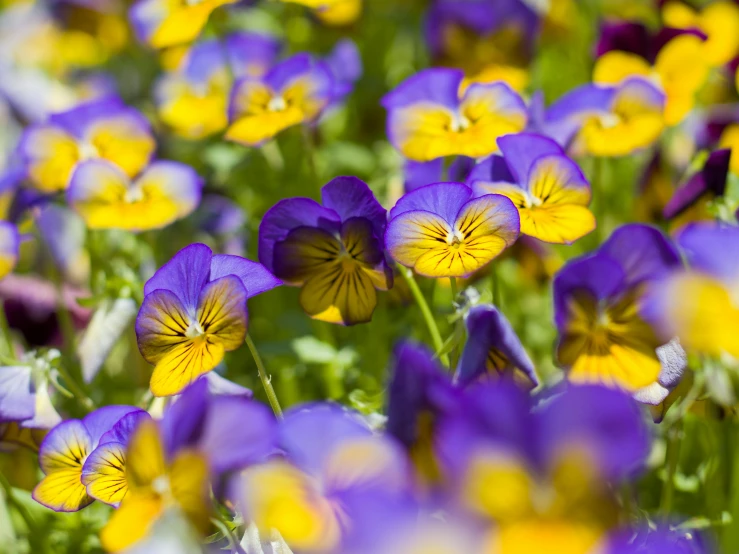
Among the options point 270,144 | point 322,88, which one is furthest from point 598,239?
point 270,144

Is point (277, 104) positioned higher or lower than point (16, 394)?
higher

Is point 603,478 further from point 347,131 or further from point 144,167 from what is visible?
point 347,131

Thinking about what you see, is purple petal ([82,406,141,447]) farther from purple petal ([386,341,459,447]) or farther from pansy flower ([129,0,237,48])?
pansy flower ([129,0,237,48])

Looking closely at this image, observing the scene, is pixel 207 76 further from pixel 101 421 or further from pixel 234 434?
pixel 234 434

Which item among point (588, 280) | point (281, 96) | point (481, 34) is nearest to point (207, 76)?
point (281, 96)

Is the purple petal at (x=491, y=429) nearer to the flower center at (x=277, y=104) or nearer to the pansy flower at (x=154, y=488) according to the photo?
the pansy flower at (x=154, y=488)

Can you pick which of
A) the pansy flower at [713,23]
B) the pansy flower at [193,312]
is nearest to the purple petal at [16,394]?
the pansy flower at [193,312]
